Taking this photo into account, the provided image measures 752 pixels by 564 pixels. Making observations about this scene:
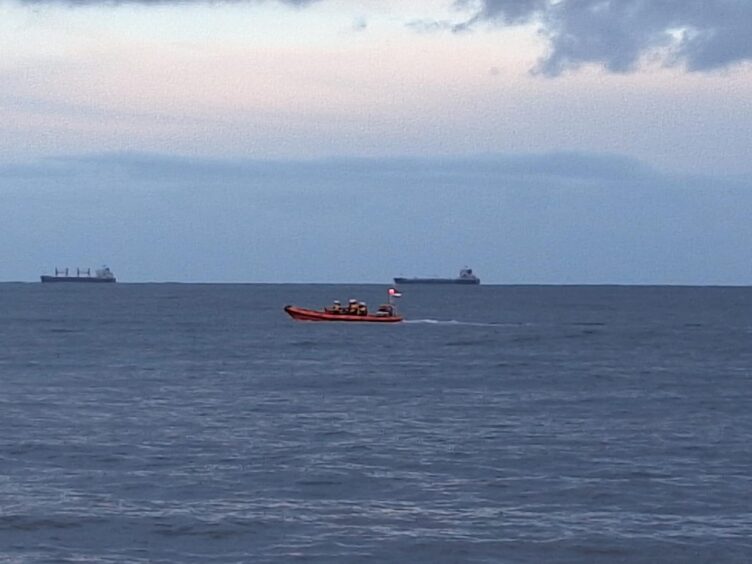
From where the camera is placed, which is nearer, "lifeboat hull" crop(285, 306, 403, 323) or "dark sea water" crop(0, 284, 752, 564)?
"dark sea water" crop(0, 284, 752, 564)

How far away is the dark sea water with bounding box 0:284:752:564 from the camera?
27328 mm

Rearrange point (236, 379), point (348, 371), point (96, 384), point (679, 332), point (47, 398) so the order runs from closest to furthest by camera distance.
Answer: point (47, 398) → point (96, 384) → point (236, 379) → point (348, 371) → point (679, 332)

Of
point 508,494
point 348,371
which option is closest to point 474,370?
point 348,371

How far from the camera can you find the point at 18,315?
525 ft

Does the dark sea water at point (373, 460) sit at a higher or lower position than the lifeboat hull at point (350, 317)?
lower

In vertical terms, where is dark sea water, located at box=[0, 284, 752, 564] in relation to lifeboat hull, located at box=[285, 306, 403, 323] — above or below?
below

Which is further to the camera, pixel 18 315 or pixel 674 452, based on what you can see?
pixel 18 315

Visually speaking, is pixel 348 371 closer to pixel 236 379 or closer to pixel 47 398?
pixel 236 379

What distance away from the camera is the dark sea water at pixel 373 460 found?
27.3 m

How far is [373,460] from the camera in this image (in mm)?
37375

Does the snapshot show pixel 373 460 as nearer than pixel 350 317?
Yes

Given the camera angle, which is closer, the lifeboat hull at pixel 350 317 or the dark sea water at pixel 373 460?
the dark sea water at pixel 373 460

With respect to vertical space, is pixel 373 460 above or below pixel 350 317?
below

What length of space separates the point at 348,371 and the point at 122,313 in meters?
98.8
